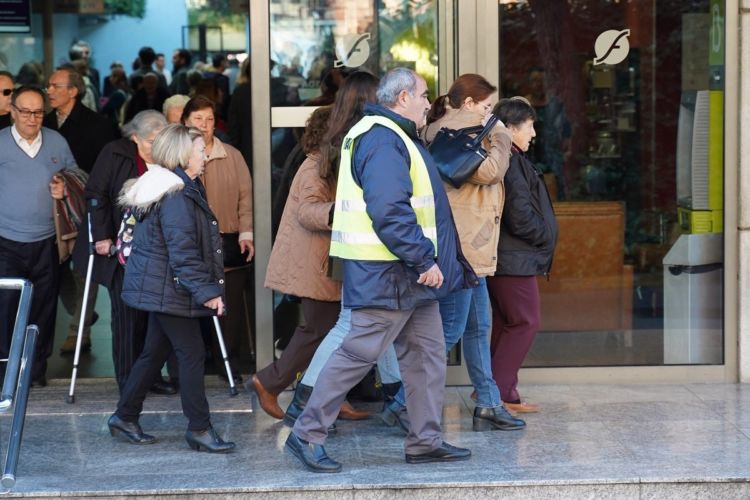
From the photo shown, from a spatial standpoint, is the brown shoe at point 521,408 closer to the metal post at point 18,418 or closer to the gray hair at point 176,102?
the metal post at point 18,418

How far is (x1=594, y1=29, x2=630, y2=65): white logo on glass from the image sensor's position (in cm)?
718

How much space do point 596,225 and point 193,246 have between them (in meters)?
2.64

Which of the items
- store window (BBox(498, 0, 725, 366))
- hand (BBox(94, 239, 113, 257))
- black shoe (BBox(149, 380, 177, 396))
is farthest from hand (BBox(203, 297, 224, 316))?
store window (BBox(498, 0, 725, 366))

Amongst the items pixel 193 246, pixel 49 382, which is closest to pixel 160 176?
pixel 193 246

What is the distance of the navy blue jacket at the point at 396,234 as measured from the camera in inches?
207

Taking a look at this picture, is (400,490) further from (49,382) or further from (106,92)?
(106,92)

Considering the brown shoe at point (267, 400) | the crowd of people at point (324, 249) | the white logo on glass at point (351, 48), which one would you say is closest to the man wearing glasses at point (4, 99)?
the crowd of people at point (324, 249)

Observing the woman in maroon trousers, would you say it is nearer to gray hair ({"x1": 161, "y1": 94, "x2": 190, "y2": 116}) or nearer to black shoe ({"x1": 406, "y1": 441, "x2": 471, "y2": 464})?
black shoe ({"x1": 406, "y1": 441, "x2": 471, "y2": 464})

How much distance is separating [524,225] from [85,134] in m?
3.25

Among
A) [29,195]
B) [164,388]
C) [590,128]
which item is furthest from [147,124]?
[590,128]

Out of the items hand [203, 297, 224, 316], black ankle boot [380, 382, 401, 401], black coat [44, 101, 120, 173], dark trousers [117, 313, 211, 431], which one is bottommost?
black ankle boot [380, 382, 401, 401]

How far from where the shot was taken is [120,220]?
7.03 metres

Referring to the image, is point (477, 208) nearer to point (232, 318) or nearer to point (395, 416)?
point (395, 416)

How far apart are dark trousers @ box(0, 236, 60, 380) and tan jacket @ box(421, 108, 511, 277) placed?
8.46 ft
